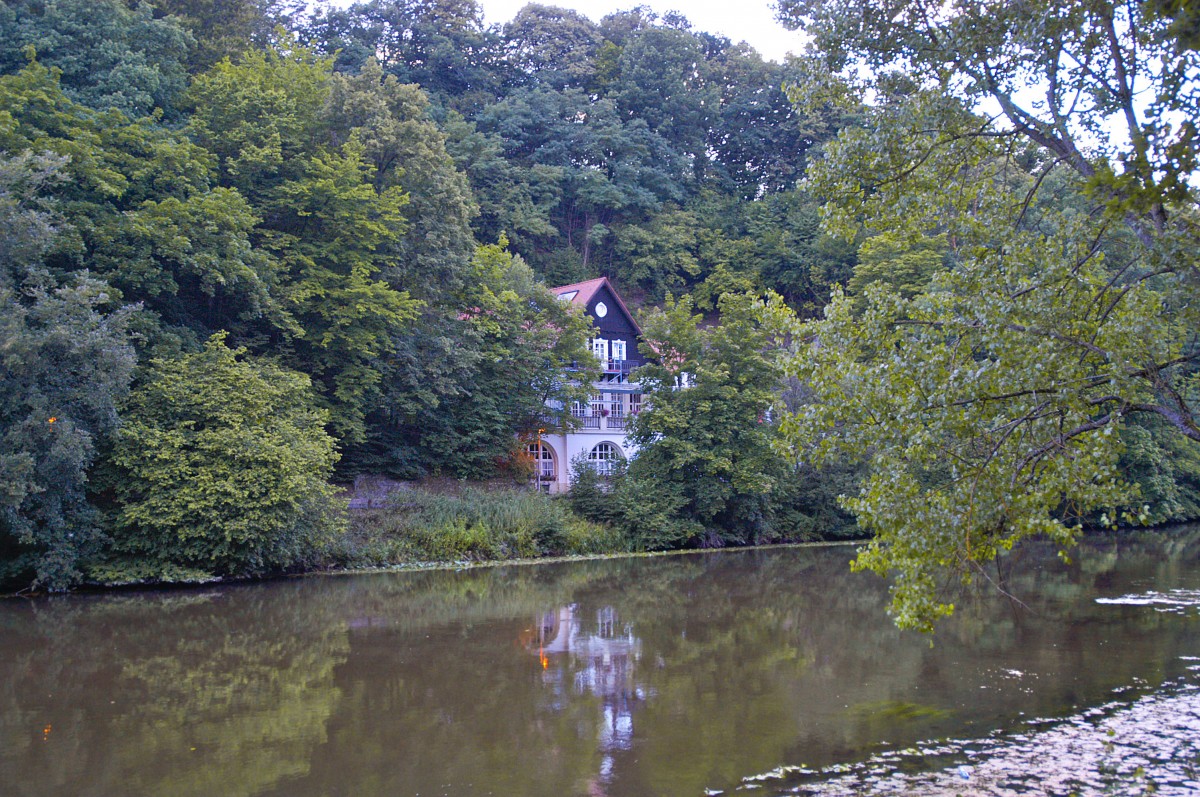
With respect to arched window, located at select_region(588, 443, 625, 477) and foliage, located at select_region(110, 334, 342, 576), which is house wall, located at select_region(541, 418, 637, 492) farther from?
foliage, located at select_region(110, 334, 342, 576)

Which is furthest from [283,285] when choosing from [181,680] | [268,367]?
[181,680]

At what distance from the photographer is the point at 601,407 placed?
39.7 m

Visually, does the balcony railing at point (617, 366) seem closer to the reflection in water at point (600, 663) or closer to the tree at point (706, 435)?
the tree at point (706, 435)

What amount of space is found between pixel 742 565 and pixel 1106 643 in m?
13.2

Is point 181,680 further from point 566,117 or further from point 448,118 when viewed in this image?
point 566,117

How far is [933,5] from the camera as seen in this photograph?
8.88 m

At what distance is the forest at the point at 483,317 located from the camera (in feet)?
24.7

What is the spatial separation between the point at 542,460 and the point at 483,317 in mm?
7387

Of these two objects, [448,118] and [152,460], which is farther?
[448,118]

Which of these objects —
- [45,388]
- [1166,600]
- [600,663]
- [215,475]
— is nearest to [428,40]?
[215,475]

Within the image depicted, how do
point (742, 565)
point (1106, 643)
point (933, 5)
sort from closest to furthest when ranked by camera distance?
point (933, 5), point (1106, 643), point (742, 565)

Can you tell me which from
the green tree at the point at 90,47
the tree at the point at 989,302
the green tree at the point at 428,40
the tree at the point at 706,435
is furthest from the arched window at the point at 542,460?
the tree at the point at 989,302

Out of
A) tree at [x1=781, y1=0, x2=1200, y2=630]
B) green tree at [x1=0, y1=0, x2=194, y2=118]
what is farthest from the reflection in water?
green tree at [x1=0, y1=0, x2=194, y2=118]

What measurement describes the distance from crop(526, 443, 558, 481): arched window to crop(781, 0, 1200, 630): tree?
2786 cm
